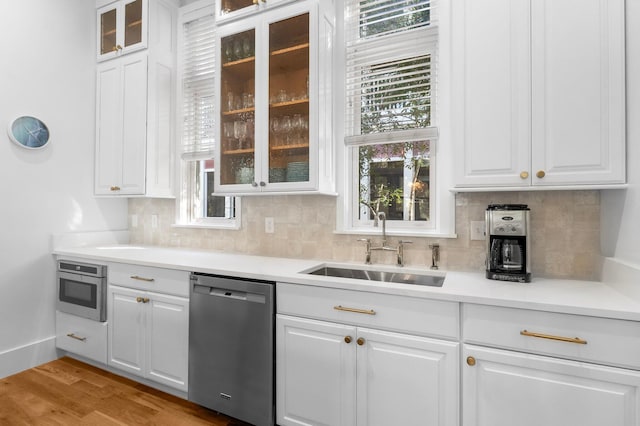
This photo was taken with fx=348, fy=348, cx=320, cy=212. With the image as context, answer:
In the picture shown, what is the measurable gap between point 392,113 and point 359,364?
1592mm

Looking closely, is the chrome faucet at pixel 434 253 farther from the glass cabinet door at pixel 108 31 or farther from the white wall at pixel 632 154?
the glass cabinet door at pixel 108 31

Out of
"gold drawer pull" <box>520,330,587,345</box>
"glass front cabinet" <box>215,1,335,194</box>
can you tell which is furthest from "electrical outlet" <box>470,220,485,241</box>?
"glass front cabinet" <box>215,1,335,194</box>

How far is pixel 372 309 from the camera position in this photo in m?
1.69

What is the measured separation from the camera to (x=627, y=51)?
4.99 ft

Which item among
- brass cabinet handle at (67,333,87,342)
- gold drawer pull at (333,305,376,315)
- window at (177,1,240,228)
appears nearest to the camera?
gold drawer pull at (333,305,376,315)

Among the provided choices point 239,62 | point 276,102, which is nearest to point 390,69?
point 276,102

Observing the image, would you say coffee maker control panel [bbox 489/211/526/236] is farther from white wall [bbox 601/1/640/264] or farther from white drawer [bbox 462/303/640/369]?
white drawer [bbox 462/303/640/369]

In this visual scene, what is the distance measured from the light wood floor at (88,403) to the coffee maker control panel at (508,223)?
72.6 inches

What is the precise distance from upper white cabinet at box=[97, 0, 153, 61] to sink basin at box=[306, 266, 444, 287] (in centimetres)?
242

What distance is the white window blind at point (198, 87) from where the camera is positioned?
308cm

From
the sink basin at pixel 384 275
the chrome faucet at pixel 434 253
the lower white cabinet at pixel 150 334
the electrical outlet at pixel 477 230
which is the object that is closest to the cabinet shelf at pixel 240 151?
the sink basin at pixel 384 275

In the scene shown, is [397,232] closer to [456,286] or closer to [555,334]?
[456,286]

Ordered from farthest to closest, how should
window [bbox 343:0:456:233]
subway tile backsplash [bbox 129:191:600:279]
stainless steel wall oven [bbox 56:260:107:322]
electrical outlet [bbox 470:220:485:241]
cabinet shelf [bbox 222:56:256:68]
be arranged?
stainless steel wall oven [bbox 56:260:107:322] < cabinet shelf [bbox 222:56:256:68] < window [bbox 343:0:456:233] < electrical outlet [bbox 470:220:485:241] < subway tile backsplash [bbox 129:191:600:279]

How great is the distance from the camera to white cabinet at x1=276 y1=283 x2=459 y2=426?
5.11 ft
